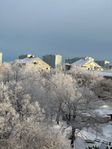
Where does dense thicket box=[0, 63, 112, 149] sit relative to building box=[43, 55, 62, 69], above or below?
below

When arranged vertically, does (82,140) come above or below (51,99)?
below

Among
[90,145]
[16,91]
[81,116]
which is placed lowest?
[90,145]

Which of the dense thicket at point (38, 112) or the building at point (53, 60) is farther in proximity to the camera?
the building at point (53, 60)

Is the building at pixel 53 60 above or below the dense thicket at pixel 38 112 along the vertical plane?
above

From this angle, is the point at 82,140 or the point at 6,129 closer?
the point at 6,129

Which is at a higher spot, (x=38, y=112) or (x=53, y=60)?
(x=53, y=60)

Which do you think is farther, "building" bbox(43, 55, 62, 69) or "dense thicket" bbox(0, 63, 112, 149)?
"building" bbox(43, 55, 62, 69)

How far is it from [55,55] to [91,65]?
16958 millimetres

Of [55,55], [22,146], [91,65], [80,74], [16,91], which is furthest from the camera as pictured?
[55,55]

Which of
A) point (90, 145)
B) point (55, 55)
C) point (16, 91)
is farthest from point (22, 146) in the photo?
point (55, 55)

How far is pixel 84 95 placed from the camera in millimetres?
48250

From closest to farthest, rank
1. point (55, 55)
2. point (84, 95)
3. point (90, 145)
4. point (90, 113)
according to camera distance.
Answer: point (90, 145) < point (90, 113) < point (84, 95) < point (55, 55)

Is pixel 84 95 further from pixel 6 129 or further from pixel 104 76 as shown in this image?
pixel 104 76

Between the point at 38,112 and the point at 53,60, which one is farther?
the point at 53,60
